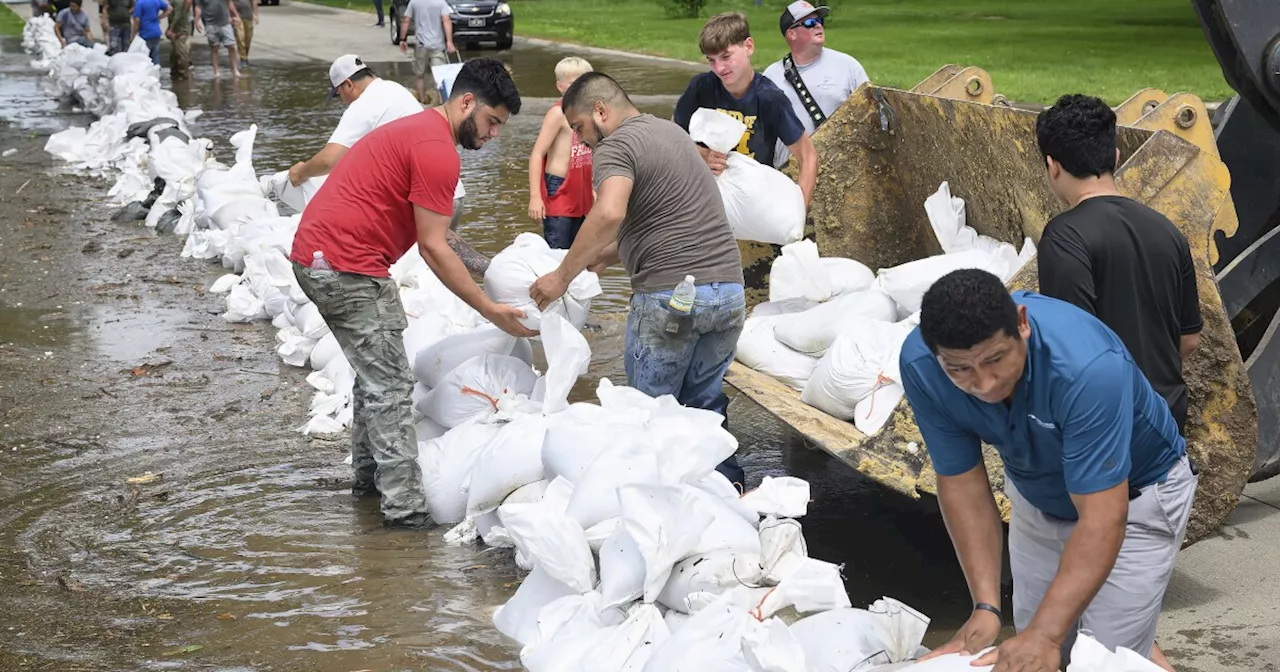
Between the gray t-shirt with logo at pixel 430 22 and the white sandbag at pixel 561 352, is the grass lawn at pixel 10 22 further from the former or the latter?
the white sandbag at pixel 561 352

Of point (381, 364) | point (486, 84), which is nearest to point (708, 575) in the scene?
point (381, 364)

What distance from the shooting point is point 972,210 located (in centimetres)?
594

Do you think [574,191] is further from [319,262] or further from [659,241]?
[659,241]

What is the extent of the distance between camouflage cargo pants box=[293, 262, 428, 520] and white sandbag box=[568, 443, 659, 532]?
996mm

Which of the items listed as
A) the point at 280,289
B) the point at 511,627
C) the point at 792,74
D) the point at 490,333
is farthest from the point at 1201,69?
the point at 511,627

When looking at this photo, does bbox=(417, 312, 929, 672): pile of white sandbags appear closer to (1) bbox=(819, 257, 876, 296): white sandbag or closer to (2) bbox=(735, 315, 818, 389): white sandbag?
(2) bbox=(735, 315, 818, 389): white sandbag

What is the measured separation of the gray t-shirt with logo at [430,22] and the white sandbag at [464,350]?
38.8ft

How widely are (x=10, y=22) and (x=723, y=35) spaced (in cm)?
3463

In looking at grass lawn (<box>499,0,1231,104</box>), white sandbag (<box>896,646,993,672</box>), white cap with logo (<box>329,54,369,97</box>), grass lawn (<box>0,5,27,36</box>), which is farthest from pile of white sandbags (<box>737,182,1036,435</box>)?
grass lawn (<box>0,5,27,36</box>)

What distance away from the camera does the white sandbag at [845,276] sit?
19.4 feet

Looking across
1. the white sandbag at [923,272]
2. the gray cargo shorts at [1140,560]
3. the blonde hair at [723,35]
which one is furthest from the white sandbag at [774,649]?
the blonde hair at [723,35]

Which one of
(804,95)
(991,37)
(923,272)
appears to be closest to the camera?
(923,272)

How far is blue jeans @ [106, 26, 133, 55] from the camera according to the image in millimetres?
21062

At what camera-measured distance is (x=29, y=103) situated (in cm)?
1923
